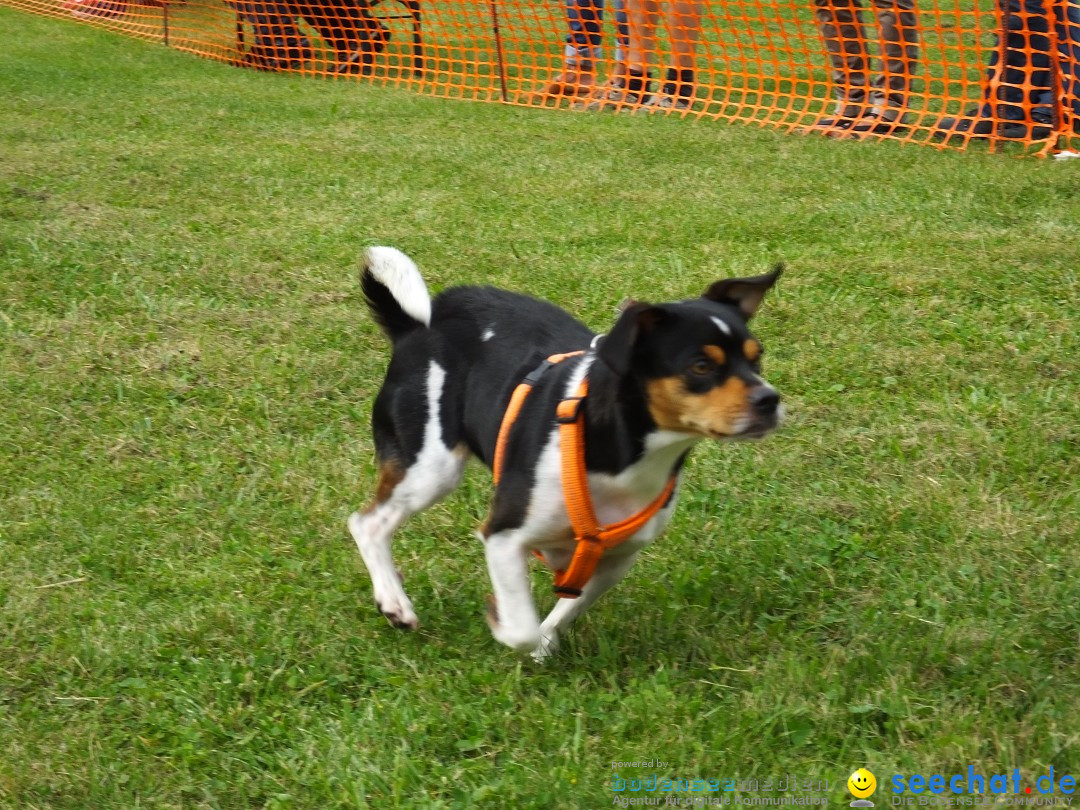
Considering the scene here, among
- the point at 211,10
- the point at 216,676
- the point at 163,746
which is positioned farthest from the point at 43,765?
the point at 211,10

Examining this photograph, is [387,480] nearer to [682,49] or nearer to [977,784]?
[977,784]

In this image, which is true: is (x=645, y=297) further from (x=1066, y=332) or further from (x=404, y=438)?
(x=404, y=438)

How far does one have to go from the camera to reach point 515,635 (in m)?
3.67

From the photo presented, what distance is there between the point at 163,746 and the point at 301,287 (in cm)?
409

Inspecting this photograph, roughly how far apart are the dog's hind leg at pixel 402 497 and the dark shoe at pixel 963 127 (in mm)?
7722

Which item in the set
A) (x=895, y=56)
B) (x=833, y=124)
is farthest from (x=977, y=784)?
(x=895, y=56)

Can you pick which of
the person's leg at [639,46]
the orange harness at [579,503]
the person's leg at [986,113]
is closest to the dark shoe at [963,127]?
the person's leg at [986,113]

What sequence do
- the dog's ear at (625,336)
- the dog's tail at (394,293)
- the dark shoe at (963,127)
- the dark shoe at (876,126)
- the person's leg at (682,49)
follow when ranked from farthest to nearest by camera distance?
the person's leg at (682,49) → the dark shoe at (876,126) → the dark shoe at (963,127) → the dog's tail at (394,293) → the dog's ear at (625,336)

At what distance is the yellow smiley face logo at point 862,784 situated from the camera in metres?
3.01

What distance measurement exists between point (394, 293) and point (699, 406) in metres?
1.26

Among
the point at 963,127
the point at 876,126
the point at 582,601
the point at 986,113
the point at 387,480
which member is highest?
the point at 387,480

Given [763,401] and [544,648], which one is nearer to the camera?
[763,401]

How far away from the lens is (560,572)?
391 centimetres

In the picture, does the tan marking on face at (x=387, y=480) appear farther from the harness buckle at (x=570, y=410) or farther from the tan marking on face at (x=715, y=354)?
the tan marking on face at (x=715, y=354)
